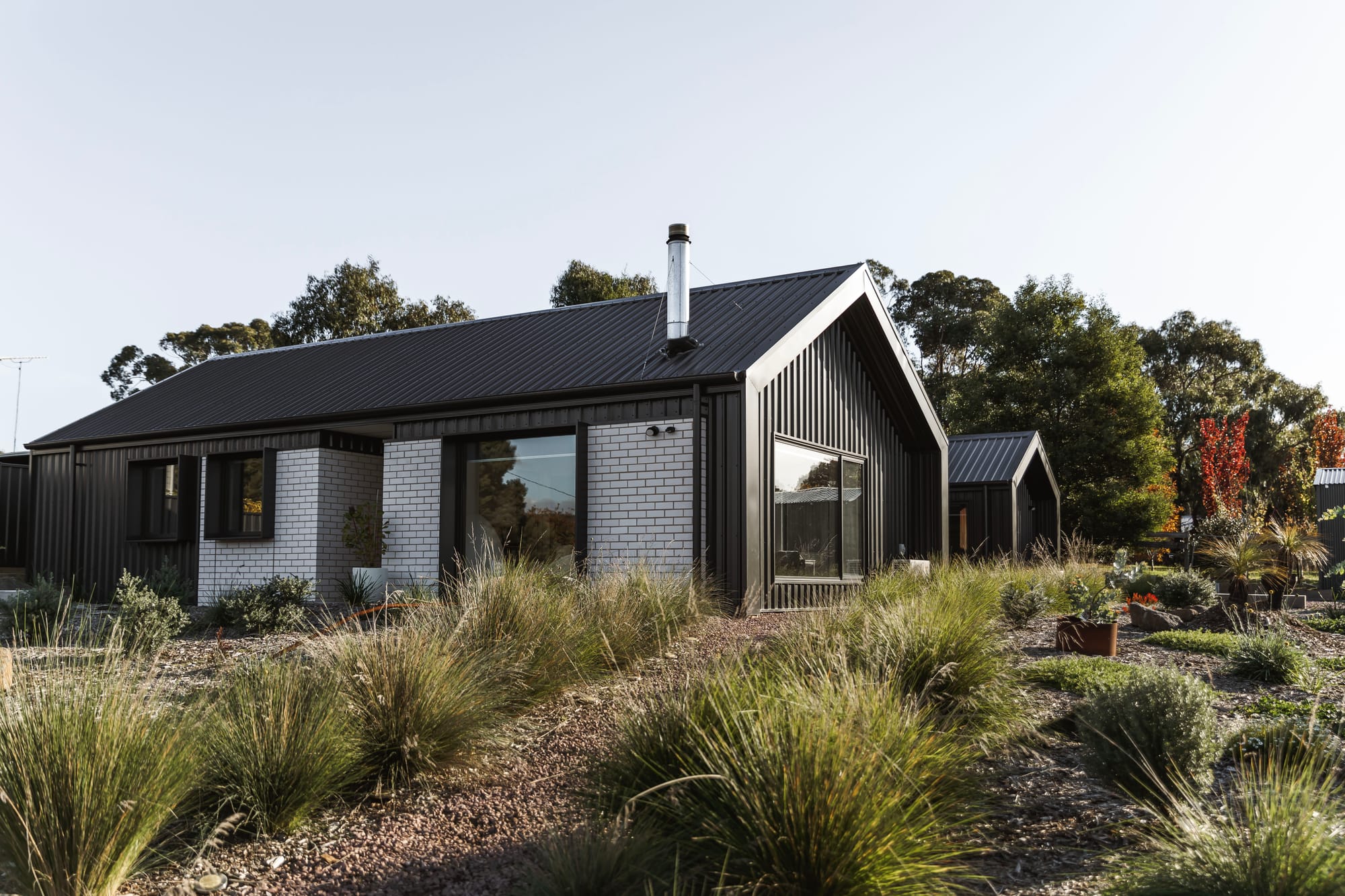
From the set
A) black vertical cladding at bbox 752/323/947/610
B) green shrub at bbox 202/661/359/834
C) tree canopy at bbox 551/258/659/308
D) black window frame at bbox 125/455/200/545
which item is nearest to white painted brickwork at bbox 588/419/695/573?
black vertical cladding at bbox 752/323/947/610

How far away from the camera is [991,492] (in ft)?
61.3

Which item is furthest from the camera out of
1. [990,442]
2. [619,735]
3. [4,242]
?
[990,442]

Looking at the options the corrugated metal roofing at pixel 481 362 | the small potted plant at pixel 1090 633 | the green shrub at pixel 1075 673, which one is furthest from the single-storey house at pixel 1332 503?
the green shrub at pixel 1075 673

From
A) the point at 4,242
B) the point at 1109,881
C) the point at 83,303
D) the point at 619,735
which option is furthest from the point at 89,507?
the point at 1109,881

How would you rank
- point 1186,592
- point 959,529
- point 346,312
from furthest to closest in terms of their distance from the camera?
point 346,312 → point 959,529 → point 1186,592

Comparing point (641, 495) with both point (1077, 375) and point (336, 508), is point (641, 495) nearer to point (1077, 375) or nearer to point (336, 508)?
point (336, 508)

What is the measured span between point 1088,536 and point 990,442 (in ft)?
23.1

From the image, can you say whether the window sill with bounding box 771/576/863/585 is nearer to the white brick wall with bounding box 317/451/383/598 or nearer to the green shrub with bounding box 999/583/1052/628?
the green shrub with bounding box 999/583/1052/628

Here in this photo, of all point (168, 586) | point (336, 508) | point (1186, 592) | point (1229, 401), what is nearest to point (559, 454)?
point (336, 508)

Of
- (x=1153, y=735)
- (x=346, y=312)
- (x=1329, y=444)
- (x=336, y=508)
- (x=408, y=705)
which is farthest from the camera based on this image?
(x=1329, y=444)

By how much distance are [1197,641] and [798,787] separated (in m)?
5.89

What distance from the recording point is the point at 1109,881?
10.1ft

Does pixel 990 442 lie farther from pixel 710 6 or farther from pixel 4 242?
pixel 4 242

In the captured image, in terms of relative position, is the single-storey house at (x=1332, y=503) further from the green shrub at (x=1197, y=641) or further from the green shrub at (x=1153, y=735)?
the green shrub at (x=1153, y=735)
